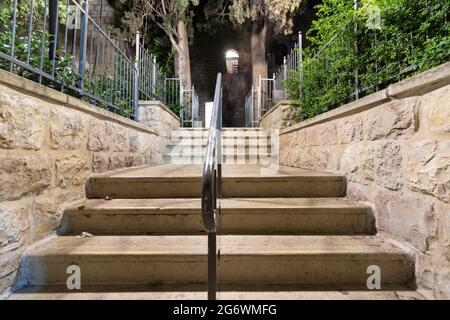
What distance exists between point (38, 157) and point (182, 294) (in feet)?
4.02

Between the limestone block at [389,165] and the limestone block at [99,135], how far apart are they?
2.27 metres

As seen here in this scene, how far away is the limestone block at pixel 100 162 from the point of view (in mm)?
2289

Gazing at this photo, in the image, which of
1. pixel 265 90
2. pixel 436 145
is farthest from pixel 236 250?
pixel 265 90

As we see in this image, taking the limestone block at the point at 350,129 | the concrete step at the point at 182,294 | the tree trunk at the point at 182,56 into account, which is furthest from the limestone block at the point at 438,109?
the tree trunk at the point at 182,56

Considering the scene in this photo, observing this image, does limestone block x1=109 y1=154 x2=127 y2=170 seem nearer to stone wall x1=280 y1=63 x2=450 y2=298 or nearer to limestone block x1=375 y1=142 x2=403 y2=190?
stone wall x1=280 y1=63 x2=450 y2=298

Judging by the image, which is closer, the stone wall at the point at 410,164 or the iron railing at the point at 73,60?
the stone wall at the point at 410,164

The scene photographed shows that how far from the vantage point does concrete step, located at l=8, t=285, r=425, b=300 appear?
1.34 m

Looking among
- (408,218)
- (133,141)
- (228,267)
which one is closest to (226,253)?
(228,267)

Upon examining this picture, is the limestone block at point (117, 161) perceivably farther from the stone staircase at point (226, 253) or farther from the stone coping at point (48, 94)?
the stone staircase at point (226, 253)

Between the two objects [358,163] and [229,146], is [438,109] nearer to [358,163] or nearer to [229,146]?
[358,163]

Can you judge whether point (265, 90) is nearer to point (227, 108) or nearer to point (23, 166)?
Result: point (227, 108)

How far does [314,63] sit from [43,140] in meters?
3.00

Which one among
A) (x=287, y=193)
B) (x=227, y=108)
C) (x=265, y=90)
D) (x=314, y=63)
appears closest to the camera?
(x=287, y=193)

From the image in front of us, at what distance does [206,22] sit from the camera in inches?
360
